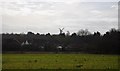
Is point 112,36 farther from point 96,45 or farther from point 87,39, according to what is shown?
point 87,39

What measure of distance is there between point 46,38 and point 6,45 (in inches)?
1403

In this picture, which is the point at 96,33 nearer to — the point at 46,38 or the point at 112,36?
the point at 46,38

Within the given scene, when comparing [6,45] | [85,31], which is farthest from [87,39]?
[85,31]

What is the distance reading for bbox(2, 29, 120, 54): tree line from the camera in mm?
73750

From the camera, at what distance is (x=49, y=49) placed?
287 ft

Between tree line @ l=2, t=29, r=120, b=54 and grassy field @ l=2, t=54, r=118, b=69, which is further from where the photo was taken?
tree line @ l=2, t=29, r=120, b=54

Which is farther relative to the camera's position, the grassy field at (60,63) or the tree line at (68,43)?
the tree line at (68,43)

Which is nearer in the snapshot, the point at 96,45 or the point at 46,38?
the point at 96,45

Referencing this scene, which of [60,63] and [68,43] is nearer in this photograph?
[60,63]

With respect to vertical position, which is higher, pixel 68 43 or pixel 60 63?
pixel 68 43

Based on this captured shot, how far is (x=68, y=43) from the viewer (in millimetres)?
99125

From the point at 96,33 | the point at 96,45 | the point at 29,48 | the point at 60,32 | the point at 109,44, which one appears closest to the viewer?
the point at 109,44

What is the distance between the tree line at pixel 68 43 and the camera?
242 feet

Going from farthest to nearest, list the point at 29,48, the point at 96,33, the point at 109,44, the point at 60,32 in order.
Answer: the point at 60,32 → the point at 96,33 → the point at 29,48 → the point at 109,44
